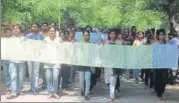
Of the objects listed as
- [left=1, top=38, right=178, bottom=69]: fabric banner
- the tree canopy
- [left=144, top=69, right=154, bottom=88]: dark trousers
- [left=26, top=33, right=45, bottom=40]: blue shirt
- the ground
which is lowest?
the ground

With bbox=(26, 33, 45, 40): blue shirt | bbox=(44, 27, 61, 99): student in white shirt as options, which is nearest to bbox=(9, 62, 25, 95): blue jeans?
bbox=(44, 27, 61, 99): student in white shirt

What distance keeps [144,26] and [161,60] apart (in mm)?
23159

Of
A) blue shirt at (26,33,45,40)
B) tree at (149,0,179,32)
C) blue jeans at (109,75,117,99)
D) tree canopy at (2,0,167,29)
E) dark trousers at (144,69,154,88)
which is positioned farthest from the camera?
A: tree canopy at (2,0,167,29)

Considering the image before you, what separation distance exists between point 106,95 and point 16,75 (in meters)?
2.65

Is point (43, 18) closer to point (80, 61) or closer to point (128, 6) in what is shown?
point (128, 6)

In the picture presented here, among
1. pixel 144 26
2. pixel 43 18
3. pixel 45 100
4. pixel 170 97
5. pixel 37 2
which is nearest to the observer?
pixel 45 100

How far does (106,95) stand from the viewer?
14672 mm

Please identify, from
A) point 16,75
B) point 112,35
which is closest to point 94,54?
point 112,35

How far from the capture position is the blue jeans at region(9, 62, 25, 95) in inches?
535

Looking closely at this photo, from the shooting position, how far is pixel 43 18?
29625mm

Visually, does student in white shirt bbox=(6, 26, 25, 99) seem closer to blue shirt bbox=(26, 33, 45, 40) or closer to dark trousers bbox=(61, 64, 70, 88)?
blue shirt bbox=(26, 33, 45, 40)

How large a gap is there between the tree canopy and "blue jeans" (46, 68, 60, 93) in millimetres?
6618

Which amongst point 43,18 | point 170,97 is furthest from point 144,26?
point 170,97

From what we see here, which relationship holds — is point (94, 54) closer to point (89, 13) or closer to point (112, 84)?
point (112, 84)
